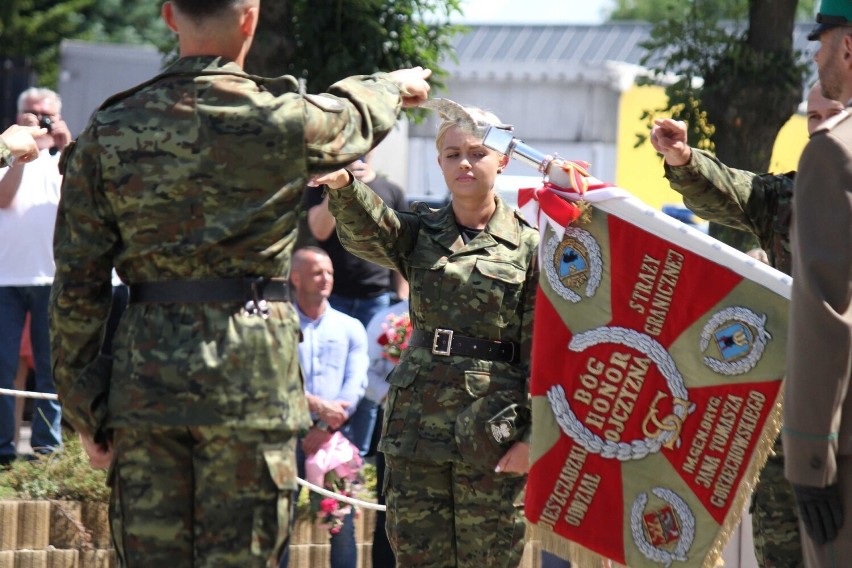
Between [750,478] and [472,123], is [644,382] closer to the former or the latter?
[750,478]

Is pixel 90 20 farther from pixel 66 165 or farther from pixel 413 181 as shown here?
pixel 66 165

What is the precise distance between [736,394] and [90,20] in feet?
95.2

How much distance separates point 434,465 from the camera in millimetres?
5352

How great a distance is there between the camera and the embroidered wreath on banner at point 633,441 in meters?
5.02

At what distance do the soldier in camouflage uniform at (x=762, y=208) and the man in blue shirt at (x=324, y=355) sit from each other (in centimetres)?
271

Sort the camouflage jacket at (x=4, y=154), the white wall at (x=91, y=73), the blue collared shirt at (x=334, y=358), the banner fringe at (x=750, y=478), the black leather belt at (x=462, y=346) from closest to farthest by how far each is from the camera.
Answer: the camouflage jacket at (x=4, y=154), the banner fringe at (x=750, y=478), the black leather belt at (x=462, y=346), the blue collared shirt at (x=334, y=358), the white wall at (x=91, y=73)

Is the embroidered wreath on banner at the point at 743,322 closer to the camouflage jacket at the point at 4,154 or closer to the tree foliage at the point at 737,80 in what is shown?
the camouflage jacket at the point at 4,154

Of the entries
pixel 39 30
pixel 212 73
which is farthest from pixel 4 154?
pixel 39 30

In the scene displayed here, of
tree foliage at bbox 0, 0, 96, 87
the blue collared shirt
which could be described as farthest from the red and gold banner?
tree foliage at bbox 0, 0, 96, 87

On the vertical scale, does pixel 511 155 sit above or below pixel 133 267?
above

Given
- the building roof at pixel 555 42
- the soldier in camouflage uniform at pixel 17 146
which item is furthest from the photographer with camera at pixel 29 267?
the building roof at pixel 555 42

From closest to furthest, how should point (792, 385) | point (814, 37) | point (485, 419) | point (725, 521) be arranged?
point (792, 385) < point (814, 37) < point (725, 521) < point (485, 419)

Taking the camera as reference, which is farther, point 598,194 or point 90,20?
point 90,20

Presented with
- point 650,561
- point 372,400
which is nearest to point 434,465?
point 650,561
